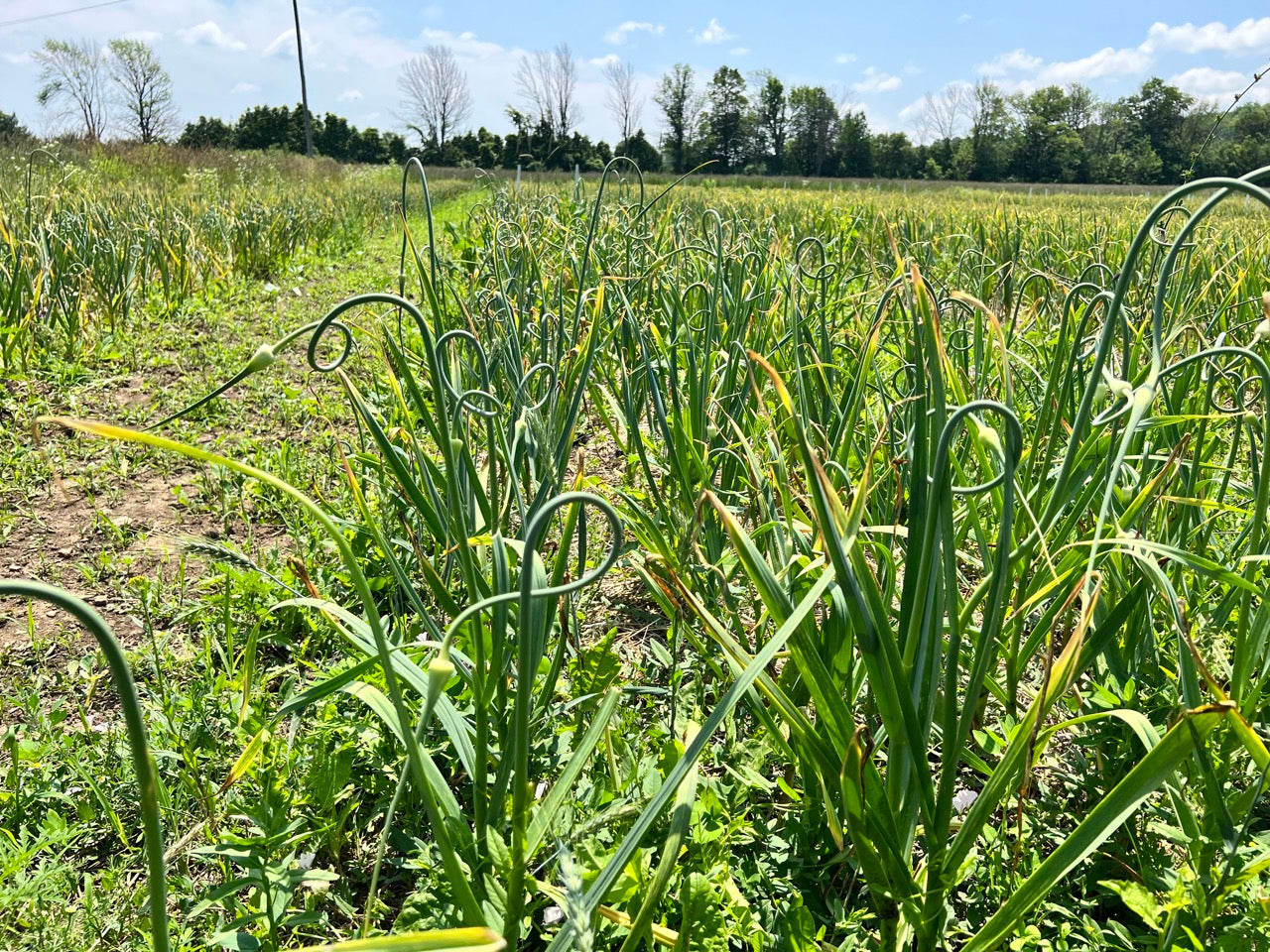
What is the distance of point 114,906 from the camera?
1014 millimetres

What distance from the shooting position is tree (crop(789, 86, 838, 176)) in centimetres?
5450

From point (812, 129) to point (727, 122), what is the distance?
942cm

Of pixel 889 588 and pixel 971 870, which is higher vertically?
pixel 889 588

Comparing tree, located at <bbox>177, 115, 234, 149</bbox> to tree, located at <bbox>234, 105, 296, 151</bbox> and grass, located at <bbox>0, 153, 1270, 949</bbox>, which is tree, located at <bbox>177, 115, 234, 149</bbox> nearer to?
tree, located at <bbox>234, 105, 296, 151</bbox>

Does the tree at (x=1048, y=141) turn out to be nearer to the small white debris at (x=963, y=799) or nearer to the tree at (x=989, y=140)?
the tree at (x=989, y=140)

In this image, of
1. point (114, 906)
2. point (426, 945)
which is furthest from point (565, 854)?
point (114, 906)

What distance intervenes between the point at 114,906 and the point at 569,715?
62 centimetres

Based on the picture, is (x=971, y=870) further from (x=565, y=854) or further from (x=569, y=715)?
(x=565, y=854)

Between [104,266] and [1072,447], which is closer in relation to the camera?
[1072,447]

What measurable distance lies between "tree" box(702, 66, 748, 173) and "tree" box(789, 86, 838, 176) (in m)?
4.22

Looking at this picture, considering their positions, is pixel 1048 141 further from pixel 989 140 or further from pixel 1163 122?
pixel 1163 122

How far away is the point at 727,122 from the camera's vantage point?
50125 mm

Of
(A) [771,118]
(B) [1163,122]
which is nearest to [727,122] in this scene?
(A) [771,118]

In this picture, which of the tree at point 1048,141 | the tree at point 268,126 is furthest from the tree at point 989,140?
the tree at point 268,126
